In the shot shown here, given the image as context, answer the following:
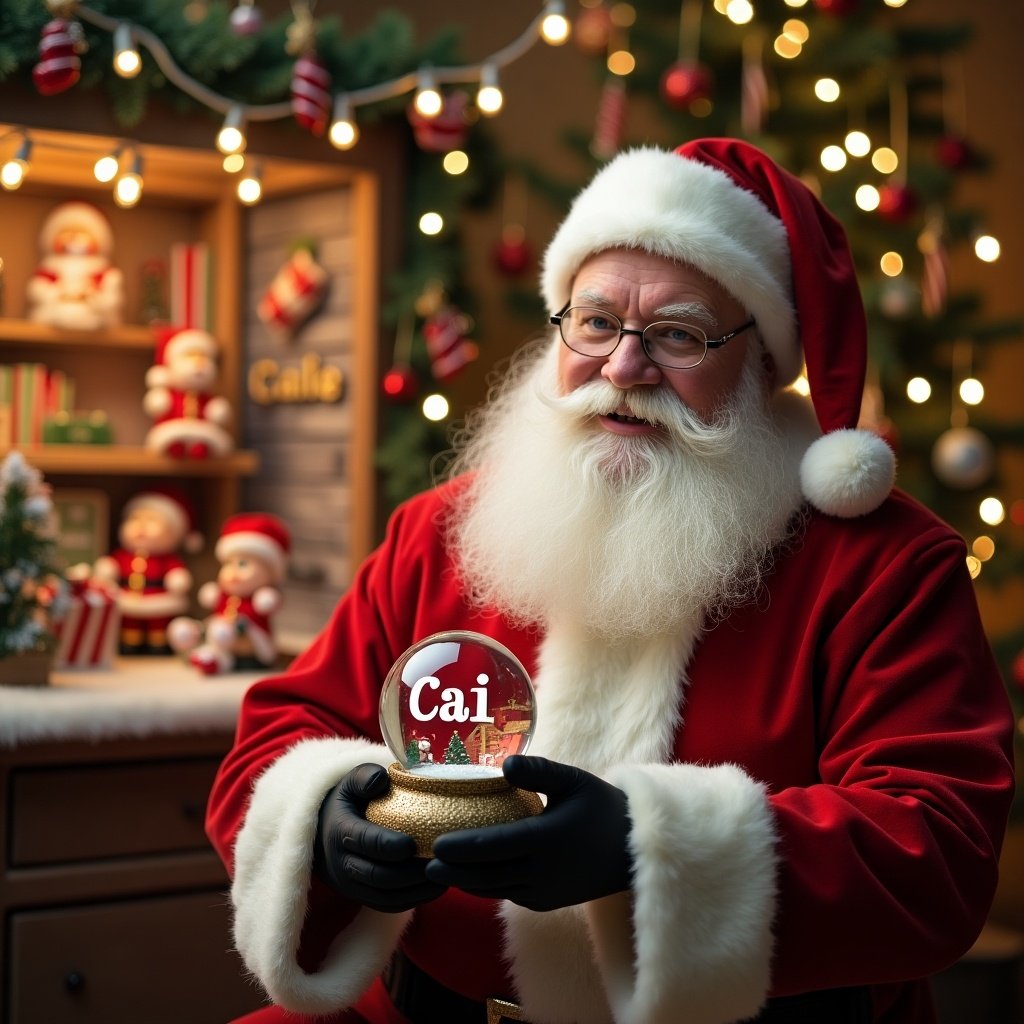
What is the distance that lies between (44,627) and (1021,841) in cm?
291

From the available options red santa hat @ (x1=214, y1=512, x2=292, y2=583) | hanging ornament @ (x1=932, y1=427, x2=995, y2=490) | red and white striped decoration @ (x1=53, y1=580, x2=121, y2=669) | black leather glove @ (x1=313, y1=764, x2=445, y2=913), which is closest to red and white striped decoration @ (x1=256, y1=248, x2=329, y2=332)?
red santa hat @ (x1=214, y1=512, x2=292, y2=583)

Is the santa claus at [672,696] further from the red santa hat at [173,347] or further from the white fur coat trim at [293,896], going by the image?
the red santa hat at [173,347]

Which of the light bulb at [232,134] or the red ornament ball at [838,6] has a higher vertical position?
the red ornament ball at [838,6]

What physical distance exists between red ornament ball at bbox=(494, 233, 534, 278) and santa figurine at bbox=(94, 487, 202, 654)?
1008mm

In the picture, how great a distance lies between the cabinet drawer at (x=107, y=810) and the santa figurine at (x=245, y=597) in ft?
1.08

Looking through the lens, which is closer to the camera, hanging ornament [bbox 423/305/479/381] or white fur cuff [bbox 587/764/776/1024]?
white fur cuff [bbox 587/764/776/1024]

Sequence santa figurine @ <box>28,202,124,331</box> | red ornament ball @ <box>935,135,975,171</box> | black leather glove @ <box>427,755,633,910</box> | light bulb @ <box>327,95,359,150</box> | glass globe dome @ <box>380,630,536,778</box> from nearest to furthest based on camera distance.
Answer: black leather glove @ <box>427,755,633,910</box>, glass globe dome @ <box>380,630,536,778</box>, light bulb @ <box>327,95,359,150</box>, santa figurine @ <box>28,202,124,331</box>, red ornament ball @ <box>935,135,975,171</box>

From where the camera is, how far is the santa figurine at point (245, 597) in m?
2.73

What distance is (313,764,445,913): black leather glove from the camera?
123 cm

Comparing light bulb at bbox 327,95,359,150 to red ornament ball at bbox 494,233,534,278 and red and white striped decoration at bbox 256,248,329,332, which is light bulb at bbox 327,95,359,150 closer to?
red and white striped decoration at bbox 256,248,329,332

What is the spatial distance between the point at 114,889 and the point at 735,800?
1.49 meters

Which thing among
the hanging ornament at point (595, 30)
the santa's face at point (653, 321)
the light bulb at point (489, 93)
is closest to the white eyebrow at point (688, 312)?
the santa's face at point (653, 321)

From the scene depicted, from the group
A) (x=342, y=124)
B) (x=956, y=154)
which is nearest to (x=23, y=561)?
(x=342, y=124)

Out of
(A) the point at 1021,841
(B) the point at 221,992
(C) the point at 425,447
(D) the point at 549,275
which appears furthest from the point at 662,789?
(A) the point at 1021,841
